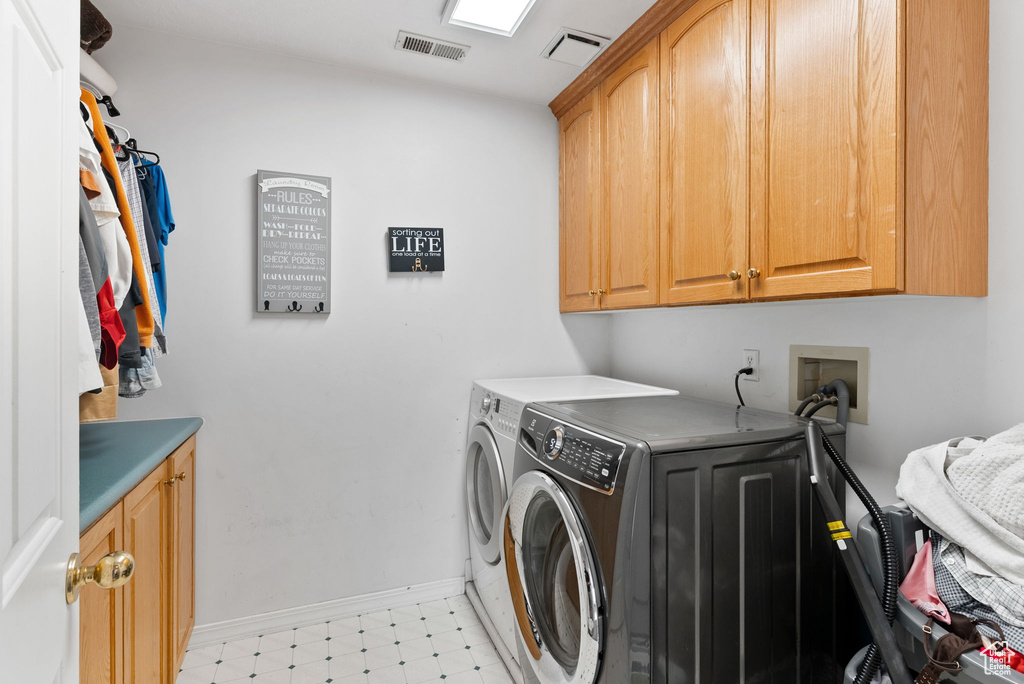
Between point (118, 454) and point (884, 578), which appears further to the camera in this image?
point (118, 454)

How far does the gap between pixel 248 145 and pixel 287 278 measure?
1.77 ft

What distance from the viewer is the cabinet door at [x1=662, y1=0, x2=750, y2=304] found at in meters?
1.42

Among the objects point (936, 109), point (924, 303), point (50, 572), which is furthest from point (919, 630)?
point (50, 572)

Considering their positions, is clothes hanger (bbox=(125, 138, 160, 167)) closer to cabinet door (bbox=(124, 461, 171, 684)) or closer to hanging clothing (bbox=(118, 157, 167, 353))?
hanging clothing (bbox=(118, 157, 167, 353))

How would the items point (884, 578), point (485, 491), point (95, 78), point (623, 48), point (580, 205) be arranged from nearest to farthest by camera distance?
1. point (884, 578)
2. point (95, 78)
3. point (623, 48)
4. point (485, 491)
5. point (580, 205)

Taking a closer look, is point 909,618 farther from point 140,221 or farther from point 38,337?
point 140,221

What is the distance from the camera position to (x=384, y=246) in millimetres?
2209

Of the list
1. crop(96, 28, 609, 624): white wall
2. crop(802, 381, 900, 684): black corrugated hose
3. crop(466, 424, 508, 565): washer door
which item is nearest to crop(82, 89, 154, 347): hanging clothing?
crop(96, 28, 609, 624): white wall

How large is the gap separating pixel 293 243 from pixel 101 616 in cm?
138

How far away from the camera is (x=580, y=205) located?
229 centimetres

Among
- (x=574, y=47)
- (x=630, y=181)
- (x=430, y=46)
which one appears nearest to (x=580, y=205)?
(x=630, y=181)

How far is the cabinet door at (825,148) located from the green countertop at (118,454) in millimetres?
1600

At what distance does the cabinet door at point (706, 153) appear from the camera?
142 cm

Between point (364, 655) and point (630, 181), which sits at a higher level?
point (630, 181)
